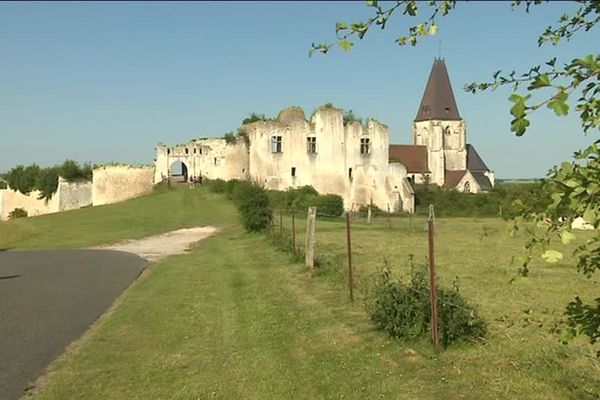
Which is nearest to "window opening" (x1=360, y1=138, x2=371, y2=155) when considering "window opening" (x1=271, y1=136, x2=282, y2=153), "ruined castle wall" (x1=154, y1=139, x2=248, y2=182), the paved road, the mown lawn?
"window opening" (x1=271, y1=136, x2=282, y2=153)

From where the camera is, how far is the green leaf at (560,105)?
195 centimetres

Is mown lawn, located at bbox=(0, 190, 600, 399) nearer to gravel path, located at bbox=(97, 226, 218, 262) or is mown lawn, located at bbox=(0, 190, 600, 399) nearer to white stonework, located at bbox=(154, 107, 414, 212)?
gravel path, located at bbox=(97, 226, 218, 262)

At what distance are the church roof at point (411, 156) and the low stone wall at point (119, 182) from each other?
2887 cm

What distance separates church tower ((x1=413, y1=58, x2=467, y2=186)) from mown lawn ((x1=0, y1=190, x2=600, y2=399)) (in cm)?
6930

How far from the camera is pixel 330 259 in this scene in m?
16.7

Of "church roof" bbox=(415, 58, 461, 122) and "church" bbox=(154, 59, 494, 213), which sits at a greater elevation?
"church roof" bbox=(415, 58, 461, 122)

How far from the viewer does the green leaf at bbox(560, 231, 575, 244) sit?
210 cm

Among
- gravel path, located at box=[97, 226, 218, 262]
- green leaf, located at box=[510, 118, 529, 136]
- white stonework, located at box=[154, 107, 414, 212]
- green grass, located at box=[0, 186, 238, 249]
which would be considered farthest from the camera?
white stonework, located at box=[154, 107, 414, 212]

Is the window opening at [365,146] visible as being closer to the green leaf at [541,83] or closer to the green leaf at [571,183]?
the green leaf at [571,183]

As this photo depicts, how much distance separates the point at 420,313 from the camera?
25.5ft

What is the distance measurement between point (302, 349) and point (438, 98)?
266 feet

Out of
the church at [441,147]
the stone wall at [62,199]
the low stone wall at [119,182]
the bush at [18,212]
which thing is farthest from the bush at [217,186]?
the church at [441,147]

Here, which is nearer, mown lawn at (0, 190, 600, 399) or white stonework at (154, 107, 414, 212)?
mown lawn at (0, 190, 600, 399)

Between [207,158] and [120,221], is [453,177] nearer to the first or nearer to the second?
[207,158]
